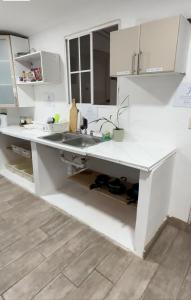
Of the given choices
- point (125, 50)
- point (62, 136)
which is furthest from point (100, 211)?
point (125, 50)

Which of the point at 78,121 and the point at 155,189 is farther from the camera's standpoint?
the point at 78,121

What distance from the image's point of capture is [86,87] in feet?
8.25

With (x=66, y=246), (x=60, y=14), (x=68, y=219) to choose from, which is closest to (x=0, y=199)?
(x=68, y=219)

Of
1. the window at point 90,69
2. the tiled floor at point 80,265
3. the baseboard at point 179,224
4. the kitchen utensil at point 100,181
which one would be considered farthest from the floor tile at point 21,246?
the window at point 90,69

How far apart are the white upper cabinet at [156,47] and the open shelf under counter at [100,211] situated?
4.23 ft

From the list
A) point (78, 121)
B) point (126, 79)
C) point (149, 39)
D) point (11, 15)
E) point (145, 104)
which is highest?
point (11, 15)

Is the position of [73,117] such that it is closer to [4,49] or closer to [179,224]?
[4,49]

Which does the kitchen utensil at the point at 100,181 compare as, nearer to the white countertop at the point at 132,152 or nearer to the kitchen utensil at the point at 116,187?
the kitchen utensil at the point at 116,187

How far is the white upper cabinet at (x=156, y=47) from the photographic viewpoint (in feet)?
4.53

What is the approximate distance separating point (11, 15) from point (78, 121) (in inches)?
56.5

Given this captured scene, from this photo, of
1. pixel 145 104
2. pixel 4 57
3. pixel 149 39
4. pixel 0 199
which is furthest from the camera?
pixel 4 57

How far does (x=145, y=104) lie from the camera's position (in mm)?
1930

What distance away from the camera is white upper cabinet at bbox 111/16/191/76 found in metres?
1.38

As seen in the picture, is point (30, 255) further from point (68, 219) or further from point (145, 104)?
point (145, 104)
